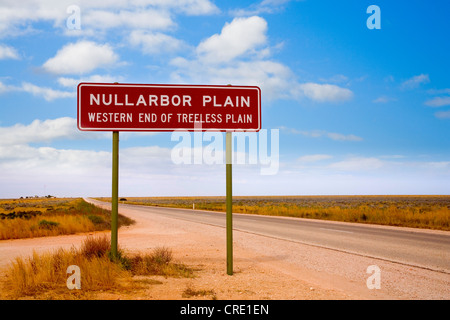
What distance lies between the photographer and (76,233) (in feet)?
60.8

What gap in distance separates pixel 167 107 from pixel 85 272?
3499mm

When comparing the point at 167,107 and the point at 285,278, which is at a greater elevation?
the point at 167,107

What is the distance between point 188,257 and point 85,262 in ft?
11.4

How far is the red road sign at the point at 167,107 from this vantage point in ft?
26.2

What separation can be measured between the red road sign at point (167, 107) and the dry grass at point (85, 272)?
2.65m

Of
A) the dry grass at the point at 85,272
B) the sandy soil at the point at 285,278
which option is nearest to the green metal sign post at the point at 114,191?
the dry grass at the point at 85,272

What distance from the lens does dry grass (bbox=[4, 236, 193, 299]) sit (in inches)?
252

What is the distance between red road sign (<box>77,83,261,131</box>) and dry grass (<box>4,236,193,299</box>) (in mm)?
2655

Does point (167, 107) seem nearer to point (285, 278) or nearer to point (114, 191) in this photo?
point (114, 191)

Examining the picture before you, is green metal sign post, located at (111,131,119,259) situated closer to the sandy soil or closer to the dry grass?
the dry grass

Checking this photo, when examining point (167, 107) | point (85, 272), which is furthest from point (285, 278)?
point (167, 107)

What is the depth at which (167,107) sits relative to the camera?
813 cm
